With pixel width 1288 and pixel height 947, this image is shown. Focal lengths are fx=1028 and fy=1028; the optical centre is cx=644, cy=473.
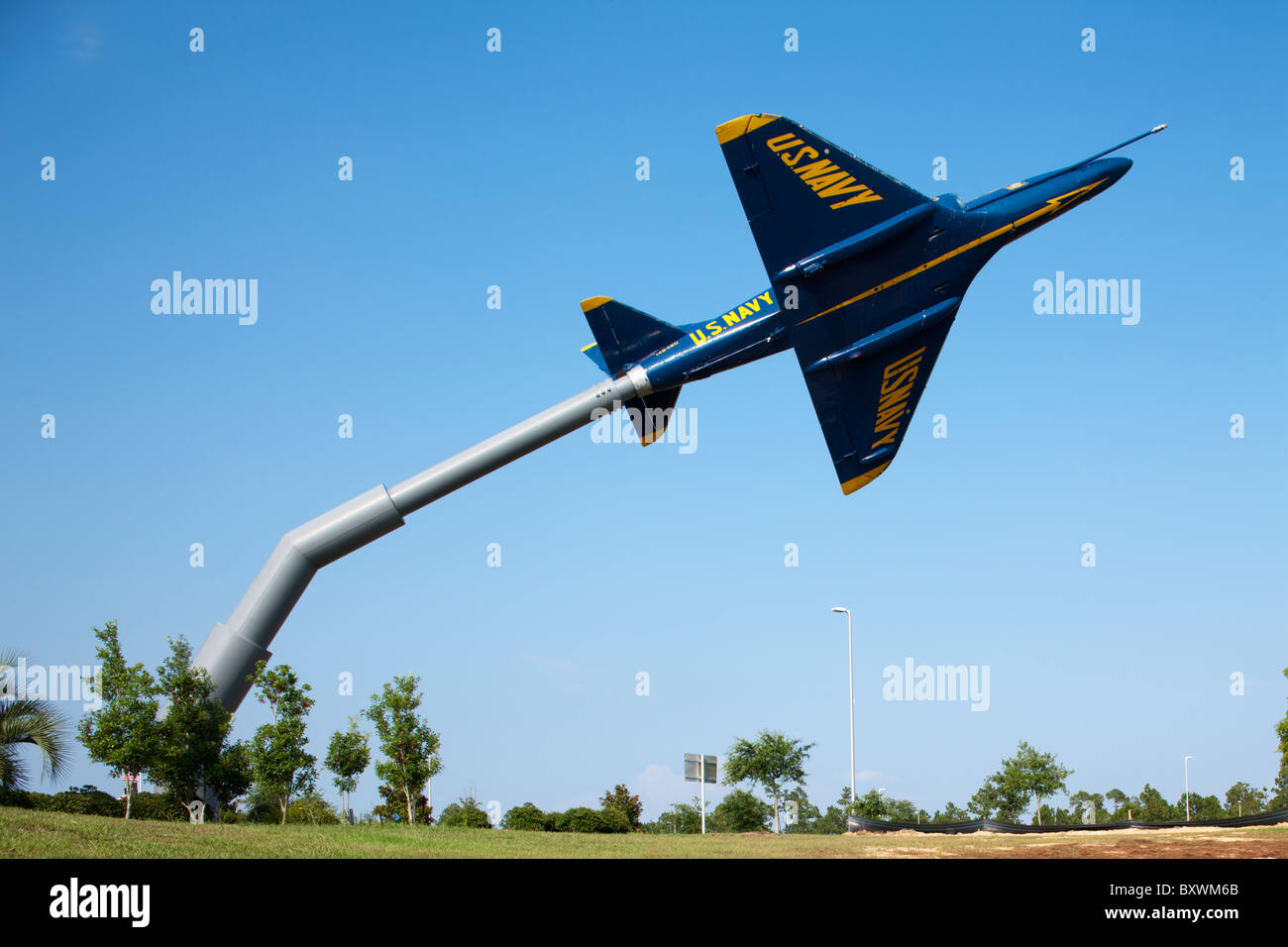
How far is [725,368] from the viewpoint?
26703 millimetres

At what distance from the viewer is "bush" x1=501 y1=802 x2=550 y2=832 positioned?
33625 millimetres

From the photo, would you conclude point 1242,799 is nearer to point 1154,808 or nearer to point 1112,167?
point 1154,808

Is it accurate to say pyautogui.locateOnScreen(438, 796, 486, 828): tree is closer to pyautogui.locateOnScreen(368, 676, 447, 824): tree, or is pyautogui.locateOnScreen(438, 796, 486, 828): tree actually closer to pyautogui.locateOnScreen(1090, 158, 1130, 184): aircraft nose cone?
pyautogui.locateOnScreen(368, 676, 447, 824): tree

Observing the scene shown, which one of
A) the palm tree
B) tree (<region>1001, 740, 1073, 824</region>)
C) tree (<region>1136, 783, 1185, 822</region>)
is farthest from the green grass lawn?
tree (<region>1136, 783, 1185, 822</region>)

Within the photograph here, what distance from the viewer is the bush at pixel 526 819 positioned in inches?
1324

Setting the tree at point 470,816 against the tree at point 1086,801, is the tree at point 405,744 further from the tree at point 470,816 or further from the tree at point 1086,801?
the tree at point 1086,801

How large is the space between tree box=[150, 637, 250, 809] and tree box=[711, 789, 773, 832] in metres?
22.5

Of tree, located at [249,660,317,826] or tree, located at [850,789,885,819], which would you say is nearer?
tree, located at [249,660,317,826]

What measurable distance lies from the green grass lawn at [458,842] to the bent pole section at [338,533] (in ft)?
21.4

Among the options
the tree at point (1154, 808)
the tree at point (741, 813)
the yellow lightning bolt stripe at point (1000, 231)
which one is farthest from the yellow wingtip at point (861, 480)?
the tree at point (1154, 808)

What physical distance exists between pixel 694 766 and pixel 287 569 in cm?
1557

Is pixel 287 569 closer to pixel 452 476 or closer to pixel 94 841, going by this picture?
pixel 452 476
